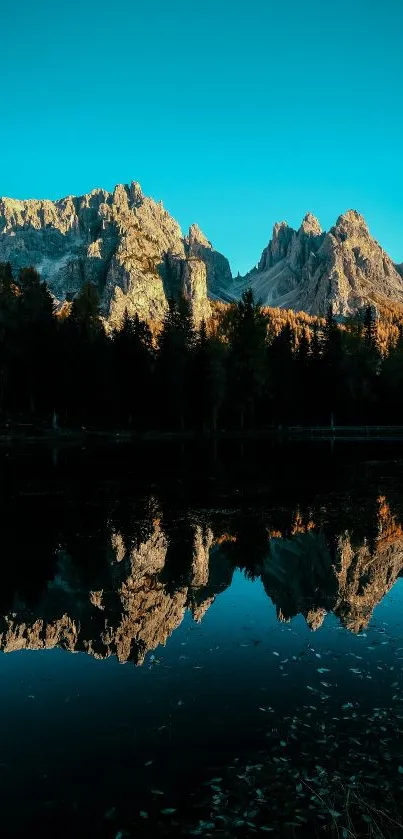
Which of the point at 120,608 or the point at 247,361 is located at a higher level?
the point at 247,361

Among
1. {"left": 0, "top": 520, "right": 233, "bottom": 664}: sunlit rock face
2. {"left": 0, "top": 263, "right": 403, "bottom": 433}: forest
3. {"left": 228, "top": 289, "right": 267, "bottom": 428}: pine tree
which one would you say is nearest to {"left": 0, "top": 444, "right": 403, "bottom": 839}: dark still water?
{"left": 0, "top": 520, "right": 233, "bottom": 664}: sunlit rock face

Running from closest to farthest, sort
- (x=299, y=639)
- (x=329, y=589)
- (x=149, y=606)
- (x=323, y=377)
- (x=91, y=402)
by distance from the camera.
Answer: (x=299, y=639) < (x=149, y=606) < (x=329, y=589) < (x=91, y=402) < (x=323, y=377)

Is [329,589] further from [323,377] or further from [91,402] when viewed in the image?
[323,377]

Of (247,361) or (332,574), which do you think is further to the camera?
(247,361)

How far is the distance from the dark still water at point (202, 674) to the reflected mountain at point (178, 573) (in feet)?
0.27

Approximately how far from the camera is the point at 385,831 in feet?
22.9

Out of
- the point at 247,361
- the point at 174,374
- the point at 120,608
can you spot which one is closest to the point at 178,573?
the point at 120,608

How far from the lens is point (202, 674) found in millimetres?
11602

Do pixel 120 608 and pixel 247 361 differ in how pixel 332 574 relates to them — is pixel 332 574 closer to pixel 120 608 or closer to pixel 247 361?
pixel 120 608

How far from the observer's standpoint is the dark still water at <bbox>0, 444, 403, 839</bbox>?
24.9 ft

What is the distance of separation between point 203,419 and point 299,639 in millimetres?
85879

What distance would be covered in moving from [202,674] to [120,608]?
433cm

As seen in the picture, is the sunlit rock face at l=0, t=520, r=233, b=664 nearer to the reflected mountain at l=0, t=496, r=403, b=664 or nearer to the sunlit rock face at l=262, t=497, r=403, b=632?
the reflected mountain at l=0, t=496, r=403, b=664

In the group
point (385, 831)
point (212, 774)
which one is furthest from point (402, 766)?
point (212, 774)
